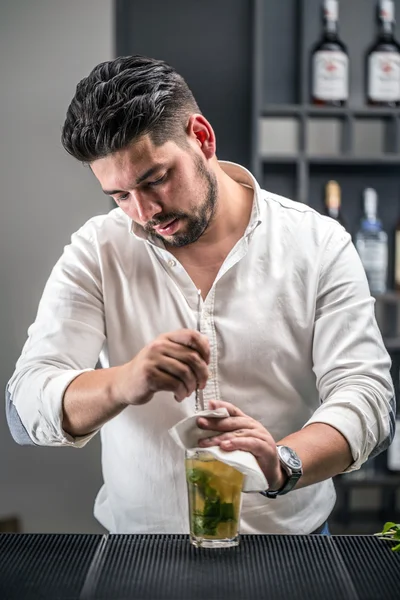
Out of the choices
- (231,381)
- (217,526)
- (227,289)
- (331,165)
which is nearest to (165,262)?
(227,289)

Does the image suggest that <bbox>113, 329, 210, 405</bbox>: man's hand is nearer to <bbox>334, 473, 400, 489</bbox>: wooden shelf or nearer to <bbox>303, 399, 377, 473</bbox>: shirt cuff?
<bbox>303, 399, 377, 473</bbox>: shirt cuff

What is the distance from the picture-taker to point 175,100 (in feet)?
5.37

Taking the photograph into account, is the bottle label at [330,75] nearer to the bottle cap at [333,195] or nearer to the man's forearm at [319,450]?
the bottle cap at [333,195]

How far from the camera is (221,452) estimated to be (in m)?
1.28

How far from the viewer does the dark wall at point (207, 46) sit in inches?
116

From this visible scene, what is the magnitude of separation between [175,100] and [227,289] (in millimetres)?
388

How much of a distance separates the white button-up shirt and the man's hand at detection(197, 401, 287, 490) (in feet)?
0.91

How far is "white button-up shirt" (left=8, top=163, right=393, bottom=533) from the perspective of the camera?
1.65 meters

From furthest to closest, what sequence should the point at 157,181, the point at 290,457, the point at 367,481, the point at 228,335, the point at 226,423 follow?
the point at 367,481 < the point at 228,335 < the point at 157,181 < the point at 290,457 < the point at 226,423

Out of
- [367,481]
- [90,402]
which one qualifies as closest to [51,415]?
[90,402]

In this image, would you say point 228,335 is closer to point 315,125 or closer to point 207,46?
point 315,125

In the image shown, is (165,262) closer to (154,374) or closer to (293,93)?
(154,374)

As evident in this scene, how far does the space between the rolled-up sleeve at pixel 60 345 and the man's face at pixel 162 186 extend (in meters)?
0.18

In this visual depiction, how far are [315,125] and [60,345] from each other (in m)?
1.62
